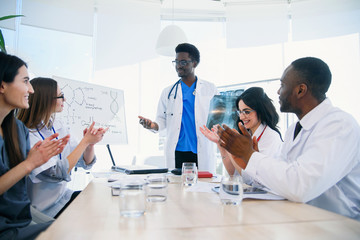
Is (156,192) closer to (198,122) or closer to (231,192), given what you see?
(231,192)

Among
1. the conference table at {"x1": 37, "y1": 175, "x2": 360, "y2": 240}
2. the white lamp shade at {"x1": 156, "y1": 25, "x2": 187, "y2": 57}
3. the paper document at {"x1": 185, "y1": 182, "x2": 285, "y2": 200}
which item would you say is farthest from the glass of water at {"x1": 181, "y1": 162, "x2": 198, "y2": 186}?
the white lamp shade at {"x1": 156, "y1": 25, "x2": 187, "y2": 57}

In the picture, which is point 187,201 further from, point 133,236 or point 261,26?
point 261,26

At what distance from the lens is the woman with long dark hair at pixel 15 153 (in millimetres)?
1161

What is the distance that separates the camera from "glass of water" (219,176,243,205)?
3.46 ft

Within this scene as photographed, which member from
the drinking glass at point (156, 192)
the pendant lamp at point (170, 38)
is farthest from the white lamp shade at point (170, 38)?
the drinking glass at point (156, 192)

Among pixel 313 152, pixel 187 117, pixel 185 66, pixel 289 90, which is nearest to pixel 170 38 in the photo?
pixel 185 66

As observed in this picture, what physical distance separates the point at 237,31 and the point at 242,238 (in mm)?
4449

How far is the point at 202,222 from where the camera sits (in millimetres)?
842

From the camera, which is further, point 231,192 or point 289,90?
point 289,90

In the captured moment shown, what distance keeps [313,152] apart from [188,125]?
5.82 feet

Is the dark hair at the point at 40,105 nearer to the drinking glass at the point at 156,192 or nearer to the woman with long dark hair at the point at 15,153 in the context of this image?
the woman with long dark hair at the point at 15,153

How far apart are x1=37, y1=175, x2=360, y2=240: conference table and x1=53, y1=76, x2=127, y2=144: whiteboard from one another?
5.53 ft

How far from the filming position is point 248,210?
98 cm

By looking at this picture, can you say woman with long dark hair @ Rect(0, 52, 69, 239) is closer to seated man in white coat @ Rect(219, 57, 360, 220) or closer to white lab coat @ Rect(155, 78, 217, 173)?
seated man in white coat @ Rect(219, 57, 360, 220)
